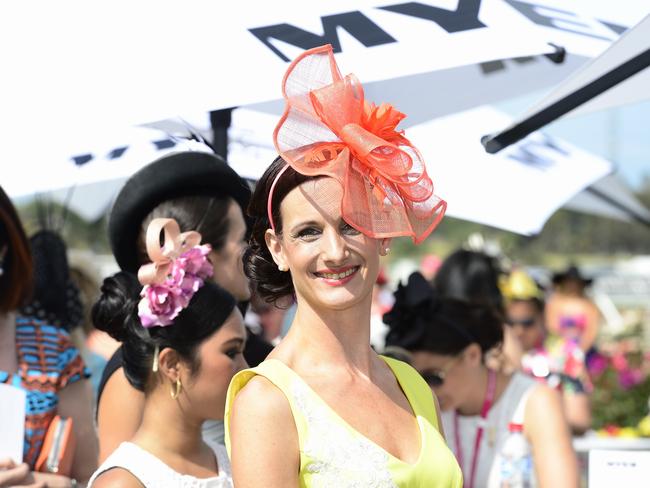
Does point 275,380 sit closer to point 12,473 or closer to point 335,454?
point 335,454

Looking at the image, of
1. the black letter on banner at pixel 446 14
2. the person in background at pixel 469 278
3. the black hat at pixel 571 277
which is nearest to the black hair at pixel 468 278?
the person in background at pixel 469 278

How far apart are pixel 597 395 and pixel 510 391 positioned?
5022 millimetres

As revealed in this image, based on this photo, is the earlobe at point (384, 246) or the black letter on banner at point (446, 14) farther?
the black letter on banner at point (446, 14)

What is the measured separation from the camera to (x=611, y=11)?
11.0 feet

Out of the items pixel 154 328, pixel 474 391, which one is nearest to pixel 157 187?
pixel 154 328

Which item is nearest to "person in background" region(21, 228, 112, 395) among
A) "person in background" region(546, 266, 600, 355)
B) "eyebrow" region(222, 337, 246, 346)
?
"eyebrow" region(222, 337, 246, 346)

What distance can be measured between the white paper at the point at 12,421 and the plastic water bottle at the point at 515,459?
5.64 ft

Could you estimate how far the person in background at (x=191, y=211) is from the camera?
10.6 feet

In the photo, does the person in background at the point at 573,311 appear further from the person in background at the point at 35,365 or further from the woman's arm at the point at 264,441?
the woman's arm at the point at 264,441

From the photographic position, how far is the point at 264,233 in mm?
2189

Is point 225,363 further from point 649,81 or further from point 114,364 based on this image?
point 649,81

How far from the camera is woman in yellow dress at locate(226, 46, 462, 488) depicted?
1919 mm

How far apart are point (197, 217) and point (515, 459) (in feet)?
4.70

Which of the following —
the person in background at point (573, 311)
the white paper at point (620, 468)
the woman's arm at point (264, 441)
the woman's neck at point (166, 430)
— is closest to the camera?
the woman's arm at point (264, 441)
